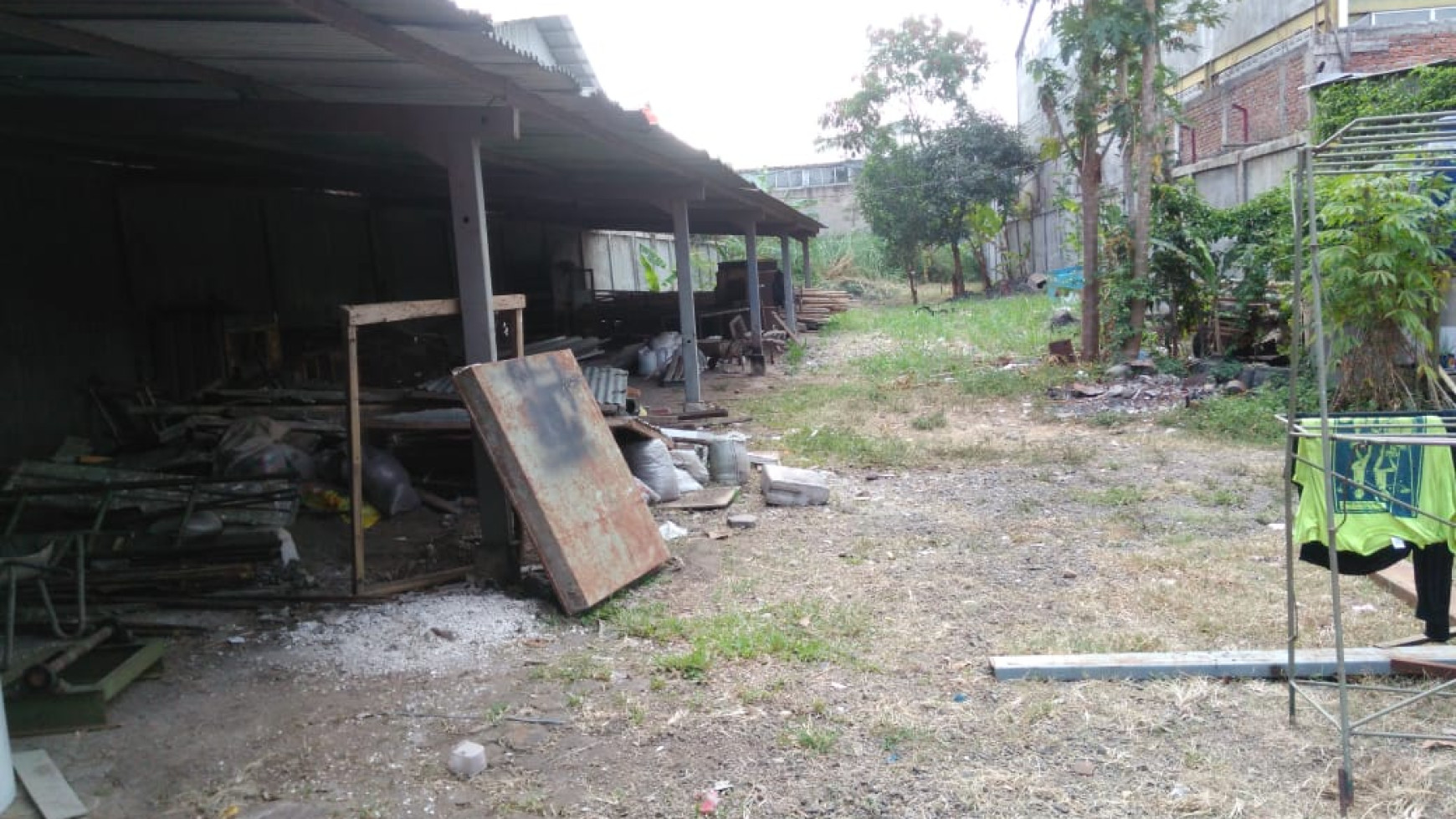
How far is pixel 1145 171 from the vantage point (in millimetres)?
11203

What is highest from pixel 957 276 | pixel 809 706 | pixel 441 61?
pixel 441 61

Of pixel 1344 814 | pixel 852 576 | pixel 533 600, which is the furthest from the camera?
pixel 852 576

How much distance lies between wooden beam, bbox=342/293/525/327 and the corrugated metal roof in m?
1.05

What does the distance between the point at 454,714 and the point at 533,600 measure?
117 centimetres

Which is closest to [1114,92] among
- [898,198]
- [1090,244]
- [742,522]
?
[1090,244]

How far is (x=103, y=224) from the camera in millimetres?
7773

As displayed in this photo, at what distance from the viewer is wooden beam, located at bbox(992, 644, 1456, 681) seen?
3723mm

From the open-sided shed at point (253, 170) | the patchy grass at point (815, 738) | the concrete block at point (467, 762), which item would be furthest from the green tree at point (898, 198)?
the concrete block at point (467, 762)

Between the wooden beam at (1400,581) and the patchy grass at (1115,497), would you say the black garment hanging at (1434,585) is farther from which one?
the patchy grass at (1115,497)

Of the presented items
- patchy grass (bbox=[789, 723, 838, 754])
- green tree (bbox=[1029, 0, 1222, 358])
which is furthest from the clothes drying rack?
green tree (bbox=[1029, 0, 1222, 358])

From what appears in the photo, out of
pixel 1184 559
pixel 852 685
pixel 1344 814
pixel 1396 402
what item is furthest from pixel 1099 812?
pixel 1396 402

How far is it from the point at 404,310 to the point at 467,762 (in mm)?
2434

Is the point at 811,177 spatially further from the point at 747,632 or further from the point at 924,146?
the point at 747,632

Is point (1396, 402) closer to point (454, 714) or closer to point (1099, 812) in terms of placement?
point (1099, 812)
